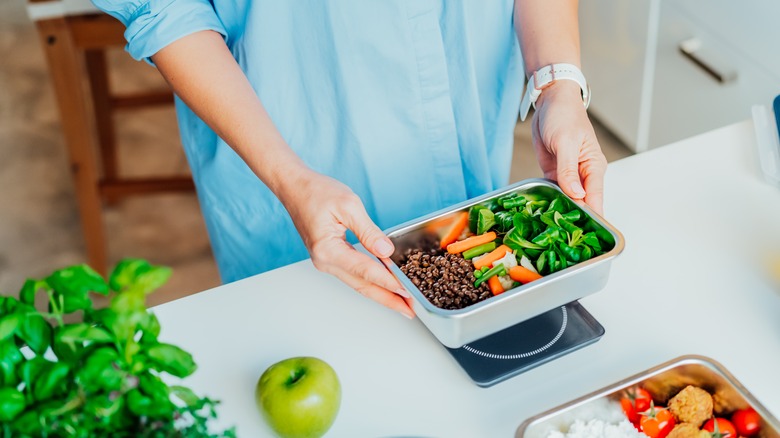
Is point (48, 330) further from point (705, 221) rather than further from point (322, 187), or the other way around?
point (705, 221)

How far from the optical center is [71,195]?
8.51 ft

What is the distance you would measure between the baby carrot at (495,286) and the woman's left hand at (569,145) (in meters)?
0.17

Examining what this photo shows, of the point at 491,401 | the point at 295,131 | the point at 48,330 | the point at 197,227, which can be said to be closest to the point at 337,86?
the point at 295,131

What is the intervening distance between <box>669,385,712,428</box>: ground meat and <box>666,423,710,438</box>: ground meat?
0.04ft

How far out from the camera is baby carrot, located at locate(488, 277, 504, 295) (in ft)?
2.93

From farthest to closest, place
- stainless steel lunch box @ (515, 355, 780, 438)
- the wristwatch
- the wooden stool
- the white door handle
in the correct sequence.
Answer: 1. the white door handle
2. the wooden stool
3. the wristwatch
4. stainless steel lunch box @ (515, 355, 780, 438)

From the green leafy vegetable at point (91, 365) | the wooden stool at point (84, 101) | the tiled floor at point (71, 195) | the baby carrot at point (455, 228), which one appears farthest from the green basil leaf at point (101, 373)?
the tiled floor at point (71, 195)

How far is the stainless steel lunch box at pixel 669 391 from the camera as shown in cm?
83

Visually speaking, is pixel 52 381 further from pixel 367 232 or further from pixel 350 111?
pixel 350 111

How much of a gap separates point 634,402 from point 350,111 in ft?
1.82

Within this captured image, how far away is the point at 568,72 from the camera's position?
114cm

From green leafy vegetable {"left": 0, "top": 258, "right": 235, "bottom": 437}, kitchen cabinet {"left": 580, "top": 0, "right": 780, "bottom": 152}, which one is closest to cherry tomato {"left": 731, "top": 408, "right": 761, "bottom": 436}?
green leafy vegetable {"left": 0, "top": 258, "right": 235, "bottom": 437}

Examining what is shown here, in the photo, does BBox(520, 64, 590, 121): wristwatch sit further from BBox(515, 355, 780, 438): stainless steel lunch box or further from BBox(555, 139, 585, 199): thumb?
BBox(515, 355, 780, 438): stainless steel lunch box

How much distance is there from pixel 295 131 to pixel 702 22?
1.31 meters
